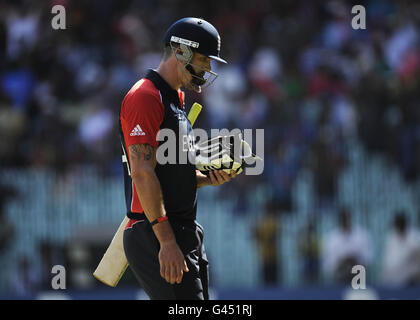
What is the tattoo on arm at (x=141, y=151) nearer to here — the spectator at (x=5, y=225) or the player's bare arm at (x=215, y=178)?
the player's bare arm at (x=215, y=178)

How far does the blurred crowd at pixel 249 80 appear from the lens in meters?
11.3

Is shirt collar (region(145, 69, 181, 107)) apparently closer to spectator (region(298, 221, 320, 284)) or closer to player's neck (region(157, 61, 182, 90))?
player's neck (region(157, 61, 182, 90))

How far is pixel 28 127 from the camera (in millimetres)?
12523

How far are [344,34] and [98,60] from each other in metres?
4.48

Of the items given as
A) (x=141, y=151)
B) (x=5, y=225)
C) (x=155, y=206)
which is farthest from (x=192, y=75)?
(x=5, y=225)

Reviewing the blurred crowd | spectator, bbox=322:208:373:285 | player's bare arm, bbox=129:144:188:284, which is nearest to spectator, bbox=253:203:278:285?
the blurred crowd

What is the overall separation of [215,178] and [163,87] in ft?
2.46

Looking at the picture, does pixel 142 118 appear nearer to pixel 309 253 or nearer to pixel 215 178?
pixel 215 178

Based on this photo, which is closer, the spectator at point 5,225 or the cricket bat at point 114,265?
the cricket bat at point 114,265

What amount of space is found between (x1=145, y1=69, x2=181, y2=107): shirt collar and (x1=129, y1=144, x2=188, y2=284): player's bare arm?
419 mm

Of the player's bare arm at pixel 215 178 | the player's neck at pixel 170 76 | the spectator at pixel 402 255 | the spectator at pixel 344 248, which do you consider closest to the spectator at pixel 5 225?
the spectator at pixel 344 248

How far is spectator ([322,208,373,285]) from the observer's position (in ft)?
35.0

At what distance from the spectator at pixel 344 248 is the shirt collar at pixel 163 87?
249 inches

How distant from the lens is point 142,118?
4.58 metres
